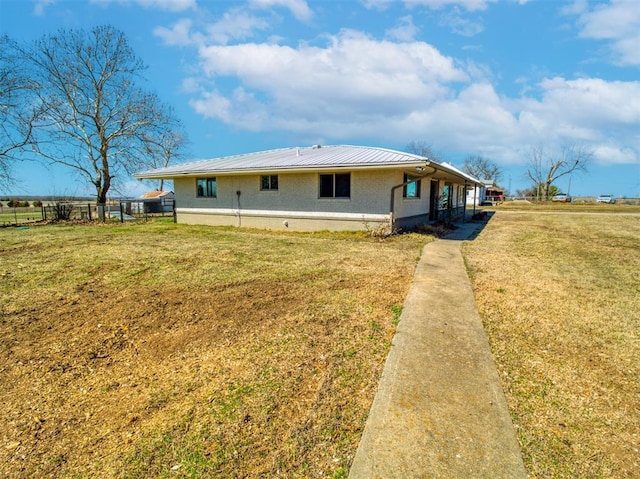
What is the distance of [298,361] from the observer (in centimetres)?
339

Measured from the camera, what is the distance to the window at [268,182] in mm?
15281

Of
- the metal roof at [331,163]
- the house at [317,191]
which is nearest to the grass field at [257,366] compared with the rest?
the metal roof at [331,163]

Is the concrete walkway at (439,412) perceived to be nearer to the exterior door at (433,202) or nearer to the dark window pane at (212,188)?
the dark window pane at (212,188)

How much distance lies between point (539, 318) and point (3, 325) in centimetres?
678

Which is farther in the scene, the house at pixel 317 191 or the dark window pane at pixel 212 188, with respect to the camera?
the dark window pane at pixel 212 188

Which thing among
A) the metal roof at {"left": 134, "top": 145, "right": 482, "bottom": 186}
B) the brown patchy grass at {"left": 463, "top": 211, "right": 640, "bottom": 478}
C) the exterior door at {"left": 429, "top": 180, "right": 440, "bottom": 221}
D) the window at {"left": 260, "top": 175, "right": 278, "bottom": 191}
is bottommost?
the brown patchy grass at {"left": 463, "top": 211, "right": 640, "bottom": 478}

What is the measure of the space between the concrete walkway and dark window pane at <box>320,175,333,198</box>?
9.95m

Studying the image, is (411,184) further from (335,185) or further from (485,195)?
(485,195)

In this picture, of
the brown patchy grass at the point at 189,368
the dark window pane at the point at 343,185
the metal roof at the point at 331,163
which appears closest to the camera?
the brown patchy grass at the point at 189,368

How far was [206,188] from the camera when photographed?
1758cm

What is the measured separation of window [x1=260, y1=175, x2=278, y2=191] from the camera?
15.3 meters

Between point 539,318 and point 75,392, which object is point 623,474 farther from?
point 75,392

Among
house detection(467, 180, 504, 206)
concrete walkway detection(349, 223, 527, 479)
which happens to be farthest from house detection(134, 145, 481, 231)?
house detection(467, 180, 504, 206)

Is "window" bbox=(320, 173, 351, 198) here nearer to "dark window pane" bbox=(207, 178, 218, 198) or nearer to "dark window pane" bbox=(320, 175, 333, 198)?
"dark window pane" bbox=(320, 175, 333, 198)
